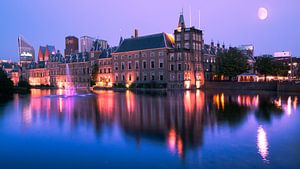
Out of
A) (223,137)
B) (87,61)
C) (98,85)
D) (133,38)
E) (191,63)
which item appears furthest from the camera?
(87,61)

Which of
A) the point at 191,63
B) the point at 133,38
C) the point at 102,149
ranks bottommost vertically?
the point at 102,149

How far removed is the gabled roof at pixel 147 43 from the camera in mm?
92562

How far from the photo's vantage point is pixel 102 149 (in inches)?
629

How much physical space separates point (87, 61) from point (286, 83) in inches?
3316

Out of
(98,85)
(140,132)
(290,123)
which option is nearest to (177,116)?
(140,132)

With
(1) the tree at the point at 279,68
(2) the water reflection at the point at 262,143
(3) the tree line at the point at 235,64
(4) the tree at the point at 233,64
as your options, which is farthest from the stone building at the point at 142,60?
(2) the water reflection at the point at 262,143

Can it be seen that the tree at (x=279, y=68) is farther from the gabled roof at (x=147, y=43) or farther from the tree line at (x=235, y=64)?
the gabled roof at (x=147, y=43)

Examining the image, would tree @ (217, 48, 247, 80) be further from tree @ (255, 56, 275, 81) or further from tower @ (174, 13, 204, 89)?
tower @ (174, 13, 204, 89)

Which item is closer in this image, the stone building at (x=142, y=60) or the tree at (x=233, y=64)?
the tree at (x=233, y=64)

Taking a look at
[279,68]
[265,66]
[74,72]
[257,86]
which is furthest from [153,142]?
[74,72]

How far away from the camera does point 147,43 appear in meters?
96.6

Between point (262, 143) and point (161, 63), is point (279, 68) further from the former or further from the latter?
point (262, 143)

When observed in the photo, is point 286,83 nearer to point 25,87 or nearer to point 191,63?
point 191,63

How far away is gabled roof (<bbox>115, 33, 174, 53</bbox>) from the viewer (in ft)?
304
